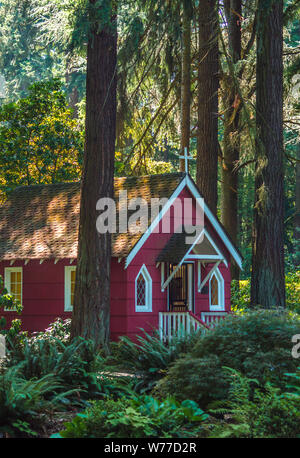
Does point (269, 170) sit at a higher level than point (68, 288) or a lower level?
higher

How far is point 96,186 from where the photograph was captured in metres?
16.8

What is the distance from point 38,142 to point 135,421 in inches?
886

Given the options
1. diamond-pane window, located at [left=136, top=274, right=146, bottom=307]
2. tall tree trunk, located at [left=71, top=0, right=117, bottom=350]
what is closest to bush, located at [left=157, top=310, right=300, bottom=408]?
tall tree trunk, located at [left=71, top=0, right=117, bottom=350]

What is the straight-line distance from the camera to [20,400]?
9.09 m

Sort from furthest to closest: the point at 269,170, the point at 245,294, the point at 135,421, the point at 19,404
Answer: the point at 245,294 < the point at 269,170 < the point at 19,404 < the point at 135,421

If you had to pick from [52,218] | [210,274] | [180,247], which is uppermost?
[52,218]

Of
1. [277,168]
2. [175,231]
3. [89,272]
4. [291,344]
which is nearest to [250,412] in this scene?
[291,344]

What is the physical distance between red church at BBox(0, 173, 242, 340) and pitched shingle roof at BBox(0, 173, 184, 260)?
0.11 feet

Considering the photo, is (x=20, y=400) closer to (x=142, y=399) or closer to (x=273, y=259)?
(x=142, y=399)

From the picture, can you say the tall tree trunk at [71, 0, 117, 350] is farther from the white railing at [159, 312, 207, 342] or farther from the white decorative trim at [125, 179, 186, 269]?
the white railing at [159, 312, 207, 342]

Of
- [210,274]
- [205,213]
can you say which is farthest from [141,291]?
[205,213]

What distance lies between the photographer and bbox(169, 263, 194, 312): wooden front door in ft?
71.9

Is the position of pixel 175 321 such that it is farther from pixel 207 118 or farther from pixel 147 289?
pixel 207 118
